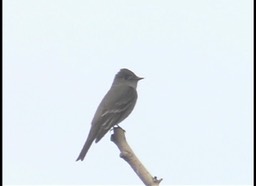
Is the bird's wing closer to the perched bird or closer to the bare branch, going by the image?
the perched bird

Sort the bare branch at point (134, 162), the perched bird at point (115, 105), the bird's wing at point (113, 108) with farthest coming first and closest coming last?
the bird's wing at point (113, 108) < the perched bird at point (115, 105) < the bare branch at point (134, 162)

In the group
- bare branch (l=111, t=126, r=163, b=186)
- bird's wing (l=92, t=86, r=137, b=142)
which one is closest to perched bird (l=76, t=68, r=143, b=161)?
bird's wing (l=92, t=86, r=137, b=142)

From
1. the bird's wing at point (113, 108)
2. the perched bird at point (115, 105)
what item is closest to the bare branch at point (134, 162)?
the perched bird at point (115, 105)

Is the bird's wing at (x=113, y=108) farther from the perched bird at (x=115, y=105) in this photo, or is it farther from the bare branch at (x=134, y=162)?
the bare branch at (x=134, y=162)

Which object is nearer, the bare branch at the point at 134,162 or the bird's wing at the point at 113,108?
the bare branch at the point at 134,162

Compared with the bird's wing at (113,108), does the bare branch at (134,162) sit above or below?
below

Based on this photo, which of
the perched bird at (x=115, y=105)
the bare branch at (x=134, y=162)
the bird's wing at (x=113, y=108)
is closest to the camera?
the bare branch at (x=134, y=162)

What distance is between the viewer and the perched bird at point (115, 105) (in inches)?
303

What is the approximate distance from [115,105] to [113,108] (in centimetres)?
32

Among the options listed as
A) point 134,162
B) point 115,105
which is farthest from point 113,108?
point 134,162

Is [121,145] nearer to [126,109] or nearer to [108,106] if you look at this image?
[108,106]

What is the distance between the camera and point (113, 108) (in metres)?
8.53
